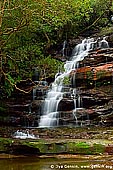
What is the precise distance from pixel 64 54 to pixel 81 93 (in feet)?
21.1

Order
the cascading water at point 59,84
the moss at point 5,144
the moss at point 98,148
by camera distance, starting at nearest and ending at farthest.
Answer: the moss at point 98,148, the moss at point 5,144, the cascading water at point 59,84

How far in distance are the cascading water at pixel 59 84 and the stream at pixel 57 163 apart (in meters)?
7.48

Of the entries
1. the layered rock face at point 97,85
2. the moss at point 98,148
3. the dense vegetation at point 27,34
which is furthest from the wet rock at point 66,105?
the moss at point 98,148

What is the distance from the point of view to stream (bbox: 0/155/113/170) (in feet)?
31.7

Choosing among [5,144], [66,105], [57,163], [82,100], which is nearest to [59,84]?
[66,105]

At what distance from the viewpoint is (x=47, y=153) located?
39.3 ft

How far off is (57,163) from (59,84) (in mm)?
10979

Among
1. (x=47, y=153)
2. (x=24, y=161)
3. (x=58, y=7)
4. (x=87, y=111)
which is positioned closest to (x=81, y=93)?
(x=87, y=111)

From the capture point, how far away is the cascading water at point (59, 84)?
19.0m

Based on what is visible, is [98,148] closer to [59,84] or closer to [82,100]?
[82,100]

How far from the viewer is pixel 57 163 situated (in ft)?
33.7

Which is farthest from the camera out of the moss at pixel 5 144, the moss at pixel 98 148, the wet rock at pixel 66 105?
the wet rock at pixel 66 105

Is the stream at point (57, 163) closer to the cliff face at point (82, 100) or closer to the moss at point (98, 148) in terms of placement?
the moss at point (98, 148)

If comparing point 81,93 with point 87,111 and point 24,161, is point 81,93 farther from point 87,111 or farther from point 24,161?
point 24,161
